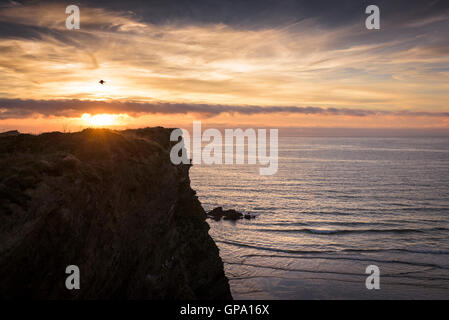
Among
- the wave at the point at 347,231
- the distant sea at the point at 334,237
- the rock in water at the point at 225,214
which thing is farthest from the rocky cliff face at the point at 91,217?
the rock in water at the point at 225,214

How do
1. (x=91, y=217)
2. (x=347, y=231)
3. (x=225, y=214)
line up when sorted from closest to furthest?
(x=91, y=217) < (x=347, y=231) < (x=225, y=214)

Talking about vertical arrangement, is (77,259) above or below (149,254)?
above

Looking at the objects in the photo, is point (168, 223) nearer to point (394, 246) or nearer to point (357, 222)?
point (394, 246)

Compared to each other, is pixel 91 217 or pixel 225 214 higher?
pixel 91 217

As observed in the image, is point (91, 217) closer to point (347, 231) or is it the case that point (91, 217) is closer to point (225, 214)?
point (347, 231)

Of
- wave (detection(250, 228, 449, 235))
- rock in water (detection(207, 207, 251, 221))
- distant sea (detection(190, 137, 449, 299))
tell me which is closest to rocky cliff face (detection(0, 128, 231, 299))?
distant sea (detection(190, 137, 449, 299))

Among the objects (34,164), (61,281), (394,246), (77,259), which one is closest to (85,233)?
(77,259)

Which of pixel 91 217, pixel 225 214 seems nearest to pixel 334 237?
pixel 225 214
